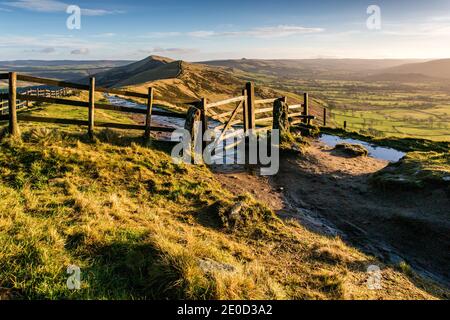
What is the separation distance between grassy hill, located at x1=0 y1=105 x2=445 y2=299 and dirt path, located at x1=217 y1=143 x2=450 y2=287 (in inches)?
39.2

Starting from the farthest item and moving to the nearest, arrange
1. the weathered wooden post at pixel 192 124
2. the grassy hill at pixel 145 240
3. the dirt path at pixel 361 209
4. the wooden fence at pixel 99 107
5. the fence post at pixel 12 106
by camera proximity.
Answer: the weathered wooden post at pixel 192 124 < the wooden fence at pixel 99 107 < the fence post at pixel 12 106 < the dirt path at pixel 361 209 < the grassy hill at pixel 145 240

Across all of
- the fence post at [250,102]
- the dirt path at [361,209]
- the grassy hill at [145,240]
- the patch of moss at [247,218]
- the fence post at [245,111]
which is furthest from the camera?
the fence post at [245,111]

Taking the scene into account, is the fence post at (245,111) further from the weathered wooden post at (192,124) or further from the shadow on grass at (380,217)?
the shadow on grass at (380,217)

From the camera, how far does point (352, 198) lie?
11.8 metres

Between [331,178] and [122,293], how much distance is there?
34.6 feet

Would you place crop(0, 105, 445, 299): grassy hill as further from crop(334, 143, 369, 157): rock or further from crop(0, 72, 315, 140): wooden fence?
crop(334, 143, 369, 157): rock

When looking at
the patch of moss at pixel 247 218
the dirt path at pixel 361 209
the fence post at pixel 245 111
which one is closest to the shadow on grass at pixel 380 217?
the dirt path at pixel 361 209

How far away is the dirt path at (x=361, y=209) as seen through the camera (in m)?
8.53

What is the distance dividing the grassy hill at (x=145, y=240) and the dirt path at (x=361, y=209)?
3.26 ft

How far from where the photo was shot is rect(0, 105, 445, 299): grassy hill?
4.95 metres

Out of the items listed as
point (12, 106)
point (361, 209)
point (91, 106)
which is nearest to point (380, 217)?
point (361, 209)

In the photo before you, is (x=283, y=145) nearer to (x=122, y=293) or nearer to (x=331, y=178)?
(x=331, y=178)
